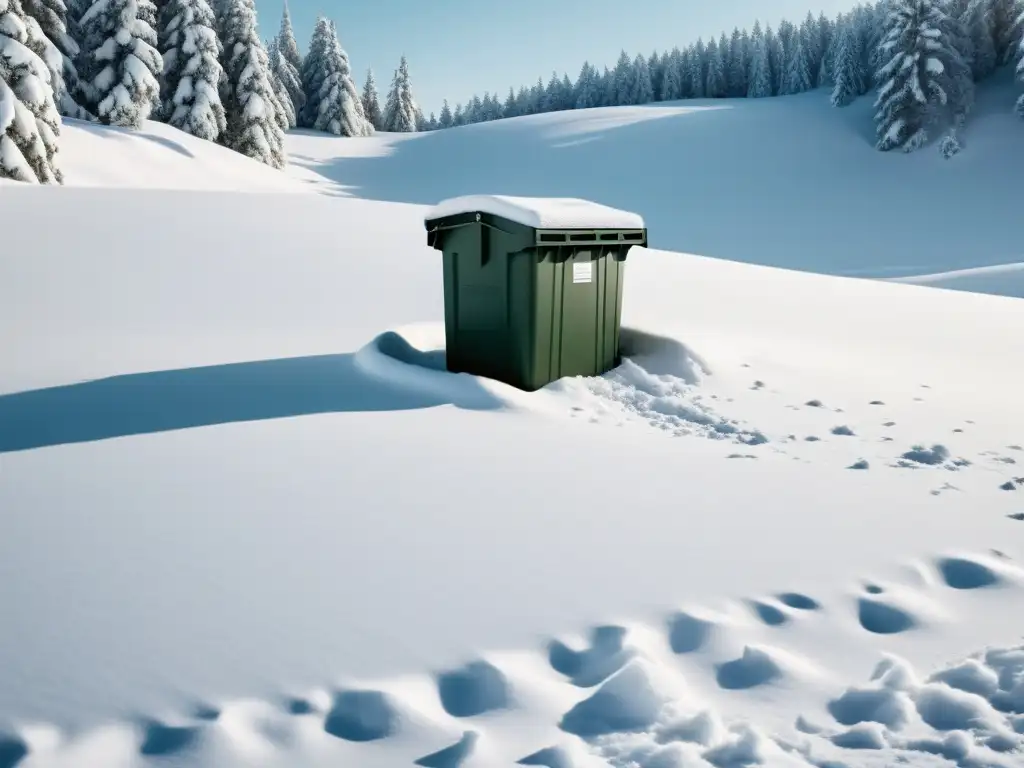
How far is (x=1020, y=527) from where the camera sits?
10.0ft

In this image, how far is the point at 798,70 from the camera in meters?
59.0

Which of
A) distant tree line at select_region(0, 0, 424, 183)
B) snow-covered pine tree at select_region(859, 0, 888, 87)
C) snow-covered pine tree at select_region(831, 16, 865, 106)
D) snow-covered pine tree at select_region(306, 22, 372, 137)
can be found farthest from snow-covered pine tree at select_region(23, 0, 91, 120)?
snow-covered pine tree at select_region(859, 0, 888, 87)

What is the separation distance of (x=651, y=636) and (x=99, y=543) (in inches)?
76.9

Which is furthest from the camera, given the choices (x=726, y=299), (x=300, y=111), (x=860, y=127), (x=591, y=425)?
(x=300, y=111)

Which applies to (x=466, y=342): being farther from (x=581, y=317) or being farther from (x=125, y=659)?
(x=125, y=659)

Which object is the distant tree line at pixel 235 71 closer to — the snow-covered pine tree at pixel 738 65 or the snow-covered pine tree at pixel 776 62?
the snow-covered pine tree at pixel 776 62

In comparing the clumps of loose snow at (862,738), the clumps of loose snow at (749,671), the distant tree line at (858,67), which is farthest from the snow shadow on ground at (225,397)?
the distant tree line at (858,67)

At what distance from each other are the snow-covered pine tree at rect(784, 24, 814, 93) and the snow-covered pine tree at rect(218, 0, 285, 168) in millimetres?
44503

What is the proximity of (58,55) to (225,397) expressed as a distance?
67.1ft

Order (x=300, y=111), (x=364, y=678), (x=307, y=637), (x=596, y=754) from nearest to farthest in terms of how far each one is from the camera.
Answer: (x=596, y=754) → (x=364, y=678) → (x=307, y=637) → (x=300, y=111)

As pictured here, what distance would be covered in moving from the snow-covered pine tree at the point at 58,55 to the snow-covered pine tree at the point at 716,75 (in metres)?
52.1

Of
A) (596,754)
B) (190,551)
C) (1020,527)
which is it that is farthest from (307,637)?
(1020,527)

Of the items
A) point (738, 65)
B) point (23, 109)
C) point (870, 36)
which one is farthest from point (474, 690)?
point (738, 65)

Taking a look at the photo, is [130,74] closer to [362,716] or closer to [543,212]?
[543,212]
